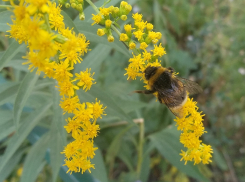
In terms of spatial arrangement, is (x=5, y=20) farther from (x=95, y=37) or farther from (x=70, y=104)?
(x=70, y=104)

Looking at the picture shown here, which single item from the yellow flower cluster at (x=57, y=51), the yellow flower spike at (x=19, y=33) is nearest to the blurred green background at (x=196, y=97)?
the yellow flower cluster at (x=57, y=51)

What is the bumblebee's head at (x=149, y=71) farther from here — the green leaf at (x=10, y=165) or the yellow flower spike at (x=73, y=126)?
the green leaf at (x=10, y=165)

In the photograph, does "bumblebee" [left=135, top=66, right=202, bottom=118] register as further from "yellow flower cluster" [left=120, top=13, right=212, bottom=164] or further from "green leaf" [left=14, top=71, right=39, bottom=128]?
"green leaf" [left=14, top=71, right=39, bottom=128]

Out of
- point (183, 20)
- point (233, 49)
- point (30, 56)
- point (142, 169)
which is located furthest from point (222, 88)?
point (30, 56)

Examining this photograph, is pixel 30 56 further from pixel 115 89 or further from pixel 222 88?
pixel 222 88

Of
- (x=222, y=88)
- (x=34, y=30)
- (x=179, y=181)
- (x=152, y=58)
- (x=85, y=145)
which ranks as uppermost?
(x=222, y=88)

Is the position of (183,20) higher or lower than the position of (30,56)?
higher
